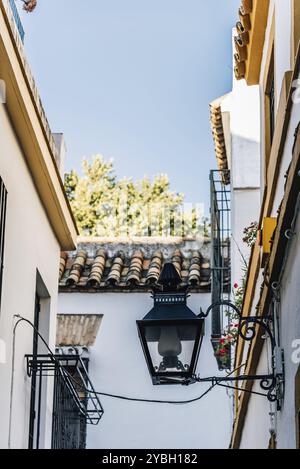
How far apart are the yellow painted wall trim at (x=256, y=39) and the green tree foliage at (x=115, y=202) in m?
18.2

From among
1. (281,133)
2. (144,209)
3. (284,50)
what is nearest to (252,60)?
(284,50)

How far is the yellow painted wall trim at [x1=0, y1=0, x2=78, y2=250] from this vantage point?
8.80 m

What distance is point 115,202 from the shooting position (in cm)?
3581

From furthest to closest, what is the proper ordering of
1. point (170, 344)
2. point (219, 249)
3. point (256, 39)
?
point (219, 249) < point (256, 39) < point (170, 344)

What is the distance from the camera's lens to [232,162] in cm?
1523

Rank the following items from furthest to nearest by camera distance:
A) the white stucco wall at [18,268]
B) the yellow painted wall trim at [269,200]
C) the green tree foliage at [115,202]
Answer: the green tree foliage at [115,202]
the white stucco wall at [18,268]
the yellow painted wall trim at [269,200]

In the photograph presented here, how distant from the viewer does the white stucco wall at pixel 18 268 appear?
9.59m

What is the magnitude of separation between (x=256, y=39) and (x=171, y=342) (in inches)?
167

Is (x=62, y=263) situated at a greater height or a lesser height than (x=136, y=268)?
greater

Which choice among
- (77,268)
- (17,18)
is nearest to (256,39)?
(17,18)

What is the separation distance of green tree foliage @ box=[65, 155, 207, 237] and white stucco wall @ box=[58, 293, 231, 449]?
42.1ft

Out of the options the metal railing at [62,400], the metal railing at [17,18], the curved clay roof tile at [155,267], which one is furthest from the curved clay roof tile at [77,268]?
the metal railing at [17,18]

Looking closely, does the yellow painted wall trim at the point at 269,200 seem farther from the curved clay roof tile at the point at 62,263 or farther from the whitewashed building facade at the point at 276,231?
the curved clay roof tile at the point at 62,263

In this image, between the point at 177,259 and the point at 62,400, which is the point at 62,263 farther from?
the point at 62,400
